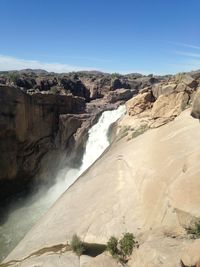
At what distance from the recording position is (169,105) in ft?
97.3

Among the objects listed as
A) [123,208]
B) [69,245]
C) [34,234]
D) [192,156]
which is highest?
[192,156]

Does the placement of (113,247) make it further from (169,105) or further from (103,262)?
(169,105)

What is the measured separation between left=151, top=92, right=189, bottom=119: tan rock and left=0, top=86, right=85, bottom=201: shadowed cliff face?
53.3 feet

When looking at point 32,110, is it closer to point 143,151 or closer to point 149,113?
point 149,113

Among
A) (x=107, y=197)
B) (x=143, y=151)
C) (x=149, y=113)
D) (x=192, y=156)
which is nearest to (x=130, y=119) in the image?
(x=149, y=113)

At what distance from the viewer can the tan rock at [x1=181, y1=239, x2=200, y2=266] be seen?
952 centimetres

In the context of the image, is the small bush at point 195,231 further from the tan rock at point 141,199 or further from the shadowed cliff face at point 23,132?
the shadowed cliff face at point 23,132

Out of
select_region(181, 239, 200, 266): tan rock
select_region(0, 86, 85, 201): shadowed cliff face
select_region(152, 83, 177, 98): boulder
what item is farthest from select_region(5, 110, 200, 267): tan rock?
select_region(0, 86, 85, 201): shadowed cliff face

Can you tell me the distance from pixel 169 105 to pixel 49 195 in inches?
667

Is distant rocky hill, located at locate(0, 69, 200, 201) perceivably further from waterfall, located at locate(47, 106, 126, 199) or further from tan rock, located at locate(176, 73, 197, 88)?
tan rock, located at locate(176, 73, 197, 88)

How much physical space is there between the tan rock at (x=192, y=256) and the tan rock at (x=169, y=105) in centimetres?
1830

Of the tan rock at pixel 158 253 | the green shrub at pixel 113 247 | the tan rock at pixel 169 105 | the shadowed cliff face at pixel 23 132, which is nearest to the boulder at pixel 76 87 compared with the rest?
the shadowed cliff face at pixel 23 132

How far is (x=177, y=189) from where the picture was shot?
1517cm

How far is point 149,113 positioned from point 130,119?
7.21 feet
